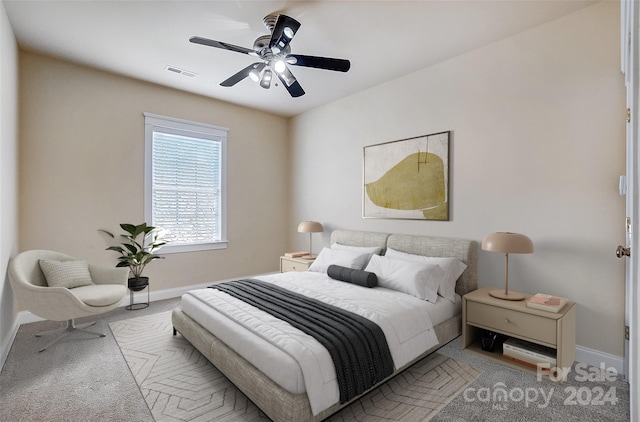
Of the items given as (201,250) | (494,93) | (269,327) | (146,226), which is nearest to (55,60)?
(146,226)

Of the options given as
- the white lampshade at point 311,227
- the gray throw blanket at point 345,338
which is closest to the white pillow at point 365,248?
the white lampshade at point 311,227

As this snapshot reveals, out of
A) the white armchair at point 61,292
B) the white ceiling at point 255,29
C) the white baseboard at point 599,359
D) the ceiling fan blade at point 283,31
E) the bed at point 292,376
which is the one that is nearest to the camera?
the bed at point 292,376

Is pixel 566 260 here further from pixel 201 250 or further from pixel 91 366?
pixel 201 250

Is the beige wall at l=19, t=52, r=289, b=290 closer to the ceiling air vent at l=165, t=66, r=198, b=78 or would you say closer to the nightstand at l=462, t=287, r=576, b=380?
the ceiling air vent at l=165, t=66, r=198, b=78

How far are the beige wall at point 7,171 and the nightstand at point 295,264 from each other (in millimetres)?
3057

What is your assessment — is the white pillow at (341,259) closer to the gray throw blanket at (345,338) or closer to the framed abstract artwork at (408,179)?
the framed abstract artwork at (408,179)

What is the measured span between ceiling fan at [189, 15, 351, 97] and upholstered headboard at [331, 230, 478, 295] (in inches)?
79.5

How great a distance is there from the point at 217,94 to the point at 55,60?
5.99 ft

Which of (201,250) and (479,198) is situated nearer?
(479,198)

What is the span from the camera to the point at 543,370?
8.00 ft

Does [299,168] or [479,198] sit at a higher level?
[299,168]

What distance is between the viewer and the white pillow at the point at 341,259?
3572 mm

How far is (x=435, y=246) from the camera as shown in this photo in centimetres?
342

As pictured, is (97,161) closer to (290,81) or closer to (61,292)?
(61,292)
